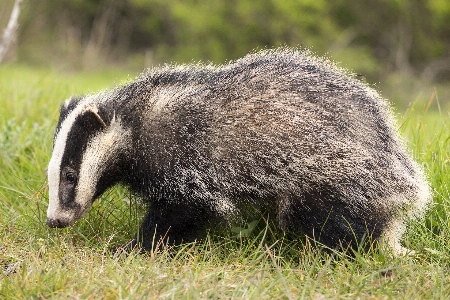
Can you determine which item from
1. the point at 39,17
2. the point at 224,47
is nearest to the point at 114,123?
the point at 224,47

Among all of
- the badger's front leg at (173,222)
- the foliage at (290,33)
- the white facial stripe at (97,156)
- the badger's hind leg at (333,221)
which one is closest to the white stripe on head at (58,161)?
the white facial stripe at (97,156)

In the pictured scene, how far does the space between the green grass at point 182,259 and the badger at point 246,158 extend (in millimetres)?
202

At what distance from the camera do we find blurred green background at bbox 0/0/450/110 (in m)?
16.2

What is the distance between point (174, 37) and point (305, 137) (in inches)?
742

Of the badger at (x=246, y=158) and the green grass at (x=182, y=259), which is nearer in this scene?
the green grass at (x=182, y=259)

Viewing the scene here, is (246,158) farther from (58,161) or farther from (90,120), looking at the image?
(58,161)

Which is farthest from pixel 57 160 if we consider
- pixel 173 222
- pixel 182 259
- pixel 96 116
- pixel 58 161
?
pixel 182 259

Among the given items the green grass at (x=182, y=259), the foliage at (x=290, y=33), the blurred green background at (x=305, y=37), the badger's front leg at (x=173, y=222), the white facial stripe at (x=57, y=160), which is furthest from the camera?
the foliage at (x=290, y=33)

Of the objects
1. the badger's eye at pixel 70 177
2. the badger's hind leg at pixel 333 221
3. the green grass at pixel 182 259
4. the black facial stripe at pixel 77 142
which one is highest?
the black facial stripe at pixel 77 142

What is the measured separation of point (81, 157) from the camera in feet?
13.9

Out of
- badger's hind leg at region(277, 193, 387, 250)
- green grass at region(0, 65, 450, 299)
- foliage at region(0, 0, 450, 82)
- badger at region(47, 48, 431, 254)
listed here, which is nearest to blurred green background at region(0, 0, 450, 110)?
foliage at region(0, 0, 450, 82)

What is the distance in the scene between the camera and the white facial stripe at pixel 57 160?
4199 millimetres

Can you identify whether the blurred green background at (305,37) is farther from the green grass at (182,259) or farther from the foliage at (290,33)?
the green grass at (182,259)

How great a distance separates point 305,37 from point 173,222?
1299 cm
